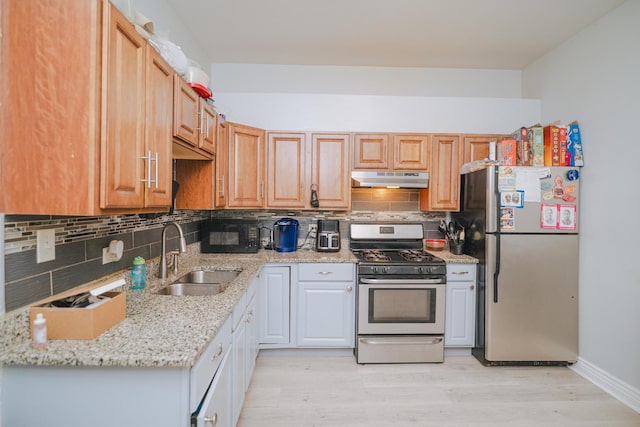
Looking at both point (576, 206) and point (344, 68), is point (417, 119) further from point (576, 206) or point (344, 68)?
point (576, 206)

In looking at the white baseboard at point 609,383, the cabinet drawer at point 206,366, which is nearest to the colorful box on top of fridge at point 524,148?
the white baseboard at point 609,383

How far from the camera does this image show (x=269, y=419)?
1.87 meters

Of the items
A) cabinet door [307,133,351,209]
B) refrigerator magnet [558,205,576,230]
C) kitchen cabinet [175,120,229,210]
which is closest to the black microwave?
kitchen cabinet [175,120,229,210]

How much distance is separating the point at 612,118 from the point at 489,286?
4.93 feet

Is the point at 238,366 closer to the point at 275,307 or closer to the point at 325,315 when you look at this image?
the point at 275,307

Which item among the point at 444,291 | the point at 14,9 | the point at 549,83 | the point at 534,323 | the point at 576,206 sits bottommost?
the point at 534,323

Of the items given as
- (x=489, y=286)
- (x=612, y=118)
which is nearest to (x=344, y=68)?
(x=612, y=118)

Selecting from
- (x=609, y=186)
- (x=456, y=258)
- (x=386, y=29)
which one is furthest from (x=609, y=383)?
(x=386, y=29)

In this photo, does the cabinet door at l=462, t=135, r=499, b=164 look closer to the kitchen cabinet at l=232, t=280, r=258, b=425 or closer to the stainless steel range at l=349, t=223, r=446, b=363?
the stainless steel range at l=349, t=223, r=446, b=363

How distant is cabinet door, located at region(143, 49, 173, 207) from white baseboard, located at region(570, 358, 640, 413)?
314 centimetres

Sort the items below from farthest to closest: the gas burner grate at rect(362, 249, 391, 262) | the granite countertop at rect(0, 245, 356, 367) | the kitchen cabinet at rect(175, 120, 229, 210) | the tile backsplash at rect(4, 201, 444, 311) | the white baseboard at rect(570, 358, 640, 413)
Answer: the gas burner grate at rect(362, 249, 391, 262), the kitchen cabinet at rect(175, 120, 229, 210), the white baseboard at rect(570, 358, 640, 413), the tile backsplash at rect(4, 201, 444, 311), the granite countertop at rect(0, 245, 356, 367)

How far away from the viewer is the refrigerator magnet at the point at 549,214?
2383 mm

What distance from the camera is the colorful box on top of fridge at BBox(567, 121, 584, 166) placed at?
2.38 metres

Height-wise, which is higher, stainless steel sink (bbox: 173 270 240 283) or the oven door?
stainless steel sink (bbox: 173 270 240 283)
